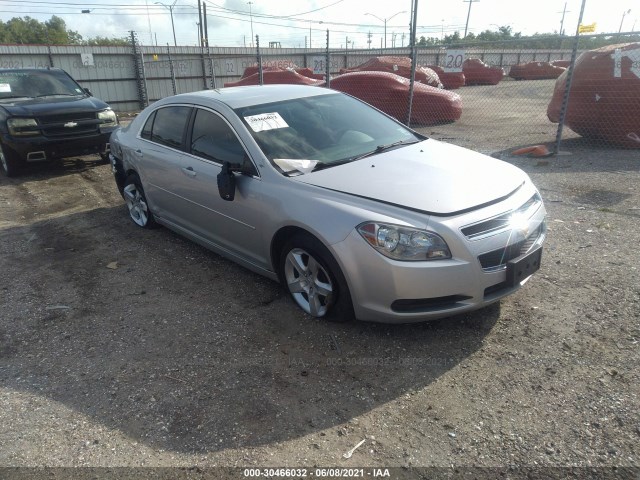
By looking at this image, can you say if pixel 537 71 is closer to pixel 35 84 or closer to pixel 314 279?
pixel 35 84

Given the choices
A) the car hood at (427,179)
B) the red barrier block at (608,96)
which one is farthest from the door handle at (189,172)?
the red barrier block at (608,96)

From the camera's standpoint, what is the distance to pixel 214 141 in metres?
4.17

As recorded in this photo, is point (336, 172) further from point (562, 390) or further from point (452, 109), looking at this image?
point (452, 109)

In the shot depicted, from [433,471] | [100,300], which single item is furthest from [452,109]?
[433,471]

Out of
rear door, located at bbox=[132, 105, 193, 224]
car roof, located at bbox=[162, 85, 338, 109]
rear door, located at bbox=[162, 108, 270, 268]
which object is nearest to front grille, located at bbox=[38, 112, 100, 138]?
rear door, located at bbox=[132, 105, 193, 224]

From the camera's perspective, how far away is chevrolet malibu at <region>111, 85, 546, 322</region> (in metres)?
2.93

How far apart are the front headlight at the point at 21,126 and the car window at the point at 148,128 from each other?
3.62m

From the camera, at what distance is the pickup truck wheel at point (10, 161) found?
26.4 feet

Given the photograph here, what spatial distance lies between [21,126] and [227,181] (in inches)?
229

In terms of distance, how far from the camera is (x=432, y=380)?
2869 mm

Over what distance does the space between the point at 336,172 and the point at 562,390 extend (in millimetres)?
2017

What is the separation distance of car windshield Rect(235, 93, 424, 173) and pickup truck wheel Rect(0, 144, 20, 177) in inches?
239

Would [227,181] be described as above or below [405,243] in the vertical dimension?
above

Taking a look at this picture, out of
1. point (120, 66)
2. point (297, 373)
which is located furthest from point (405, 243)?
point (120, 66)
